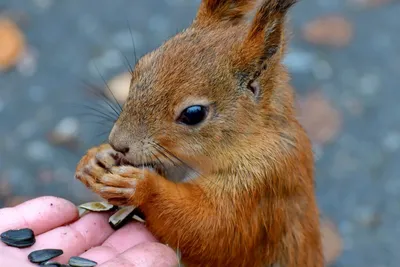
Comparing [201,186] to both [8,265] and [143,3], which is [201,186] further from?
[143,3]

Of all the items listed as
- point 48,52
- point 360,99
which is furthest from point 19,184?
point 360,99

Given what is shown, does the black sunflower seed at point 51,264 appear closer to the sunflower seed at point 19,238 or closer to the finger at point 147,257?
the sunflower seed at point 19,238

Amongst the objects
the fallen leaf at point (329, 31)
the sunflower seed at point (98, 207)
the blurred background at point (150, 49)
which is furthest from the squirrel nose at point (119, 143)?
the fallen leaf at point (329, 31)

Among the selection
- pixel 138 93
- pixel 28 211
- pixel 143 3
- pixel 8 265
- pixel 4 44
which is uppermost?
pixel 143 3

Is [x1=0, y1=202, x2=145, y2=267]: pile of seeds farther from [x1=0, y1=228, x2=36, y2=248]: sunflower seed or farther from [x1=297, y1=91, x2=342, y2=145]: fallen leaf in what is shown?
[x1=297, y1=91, x2=342, y2=145]: fallen leaf

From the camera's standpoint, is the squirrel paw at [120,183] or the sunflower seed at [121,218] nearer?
the squirrel paw at [120,183]

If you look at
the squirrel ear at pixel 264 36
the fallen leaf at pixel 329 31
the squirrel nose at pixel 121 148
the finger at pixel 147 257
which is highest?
the fallen leaf at pixel 329 31

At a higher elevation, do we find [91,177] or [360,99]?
[360,99]
